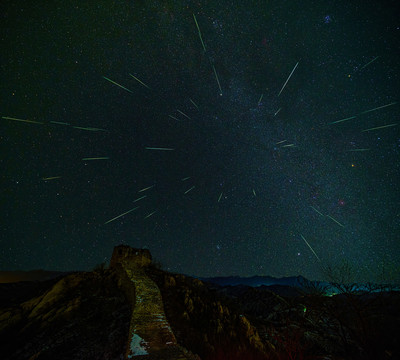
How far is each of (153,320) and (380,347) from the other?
18183 mm

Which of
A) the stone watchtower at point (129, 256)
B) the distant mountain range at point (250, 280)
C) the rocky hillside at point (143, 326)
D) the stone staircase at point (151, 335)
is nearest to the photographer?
the stone staircase at point (151, 335)

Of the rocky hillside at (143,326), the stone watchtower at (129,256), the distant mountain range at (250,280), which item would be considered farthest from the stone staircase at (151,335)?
the distant mountain range at (250,280)

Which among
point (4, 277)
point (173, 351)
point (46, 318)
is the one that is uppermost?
point (173, 351)

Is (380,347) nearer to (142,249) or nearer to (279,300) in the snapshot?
(279,300)

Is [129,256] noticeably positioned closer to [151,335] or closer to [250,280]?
[151,335]

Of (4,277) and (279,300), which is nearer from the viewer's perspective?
(279,300)

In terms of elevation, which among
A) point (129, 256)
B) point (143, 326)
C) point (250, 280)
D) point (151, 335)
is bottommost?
point (250, 280)

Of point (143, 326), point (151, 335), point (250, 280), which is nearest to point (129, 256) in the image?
point (143, 326)

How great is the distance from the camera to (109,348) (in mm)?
8336

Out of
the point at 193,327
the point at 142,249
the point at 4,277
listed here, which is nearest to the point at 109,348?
the point at 193,327

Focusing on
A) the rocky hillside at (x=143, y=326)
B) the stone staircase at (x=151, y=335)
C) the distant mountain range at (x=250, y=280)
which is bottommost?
the distant mountain range at (x=250, y=280)

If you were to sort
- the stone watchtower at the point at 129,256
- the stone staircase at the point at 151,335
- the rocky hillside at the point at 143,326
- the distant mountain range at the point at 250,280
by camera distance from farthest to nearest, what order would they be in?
1. the distant mountain range at the point at 250,280
2. the stone watchtower at the point at 129,256
3. the rocky hillside at the point at 143,326
4. the stone staircase at the point at 151,335

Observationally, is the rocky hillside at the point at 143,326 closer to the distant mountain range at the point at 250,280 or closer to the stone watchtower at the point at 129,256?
the stone watchtower at the point at 129,256

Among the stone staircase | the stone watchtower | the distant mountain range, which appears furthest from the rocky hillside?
the distant mountain range
